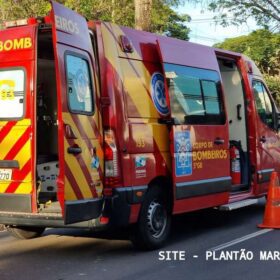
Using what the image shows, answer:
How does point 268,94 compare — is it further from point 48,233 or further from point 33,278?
point 33,278

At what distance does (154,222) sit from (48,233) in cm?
209

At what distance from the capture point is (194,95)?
8078 mm

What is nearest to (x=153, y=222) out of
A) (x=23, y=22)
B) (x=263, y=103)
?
(x=23, y=22)

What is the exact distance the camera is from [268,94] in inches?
408

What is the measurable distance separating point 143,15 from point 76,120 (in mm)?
6206

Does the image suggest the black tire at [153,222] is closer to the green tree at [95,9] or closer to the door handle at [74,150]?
the door handle at [74,150]

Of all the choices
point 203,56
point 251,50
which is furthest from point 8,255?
point 251,50

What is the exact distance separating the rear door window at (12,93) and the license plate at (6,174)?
0.64m

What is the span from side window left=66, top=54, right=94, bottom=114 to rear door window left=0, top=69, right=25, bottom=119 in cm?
61

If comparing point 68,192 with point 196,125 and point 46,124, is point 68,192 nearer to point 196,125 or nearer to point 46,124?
point 46,124

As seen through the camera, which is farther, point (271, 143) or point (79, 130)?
point (271, 143)

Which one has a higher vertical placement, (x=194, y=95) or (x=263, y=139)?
(x=194, y=95)

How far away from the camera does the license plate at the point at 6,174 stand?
6.50 m

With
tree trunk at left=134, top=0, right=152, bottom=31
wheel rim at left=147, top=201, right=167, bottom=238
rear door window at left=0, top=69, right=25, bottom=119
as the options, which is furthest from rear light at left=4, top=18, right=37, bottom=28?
tree trunk at left=134, top=0, right=152, bottom=31
